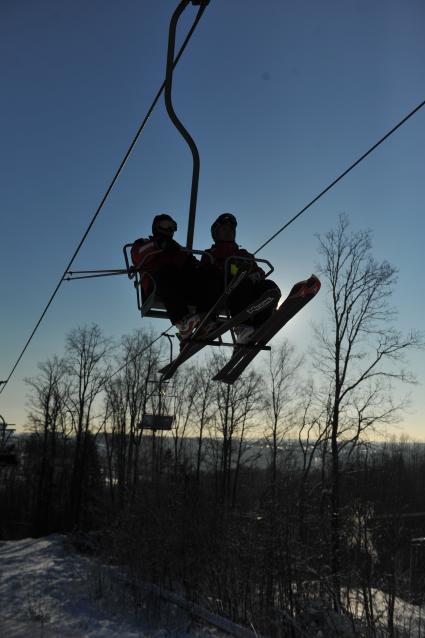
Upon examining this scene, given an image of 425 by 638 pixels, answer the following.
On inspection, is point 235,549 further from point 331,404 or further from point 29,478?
point 29,478

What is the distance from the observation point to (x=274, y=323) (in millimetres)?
4410

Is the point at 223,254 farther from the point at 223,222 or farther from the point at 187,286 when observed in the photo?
the point at 187,286

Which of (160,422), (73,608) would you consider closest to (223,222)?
(73,608)

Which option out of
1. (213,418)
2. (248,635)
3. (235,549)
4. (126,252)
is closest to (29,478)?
(213,418)

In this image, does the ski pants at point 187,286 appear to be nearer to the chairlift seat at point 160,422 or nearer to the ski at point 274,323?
the ski at point 274,323

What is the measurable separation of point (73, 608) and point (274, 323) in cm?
1431

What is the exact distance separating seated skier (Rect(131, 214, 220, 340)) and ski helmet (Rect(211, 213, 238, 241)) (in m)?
0.31

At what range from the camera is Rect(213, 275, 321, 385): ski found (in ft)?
13.1

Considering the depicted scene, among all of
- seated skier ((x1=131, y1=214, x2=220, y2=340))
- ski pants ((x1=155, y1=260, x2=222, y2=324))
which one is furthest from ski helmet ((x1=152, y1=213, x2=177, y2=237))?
ski pants ((x1=155, y1=260, x2=222, y2=324))

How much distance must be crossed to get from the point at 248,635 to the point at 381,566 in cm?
752

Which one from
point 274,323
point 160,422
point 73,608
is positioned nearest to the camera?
point 274,323

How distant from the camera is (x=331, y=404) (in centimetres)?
1802

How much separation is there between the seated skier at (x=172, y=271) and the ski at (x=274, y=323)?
1.82 feet

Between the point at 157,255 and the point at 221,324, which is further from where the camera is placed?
the point at 221,324
